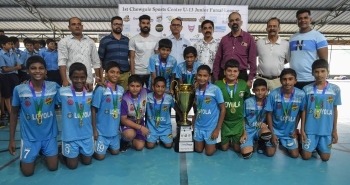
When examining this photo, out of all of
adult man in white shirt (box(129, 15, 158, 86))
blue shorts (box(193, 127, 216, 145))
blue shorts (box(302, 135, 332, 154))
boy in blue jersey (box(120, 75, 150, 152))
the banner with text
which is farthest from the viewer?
the banner with text

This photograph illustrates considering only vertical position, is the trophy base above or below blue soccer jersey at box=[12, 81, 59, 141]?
below

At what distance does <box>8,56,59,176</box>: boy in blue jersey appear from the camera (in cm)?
253

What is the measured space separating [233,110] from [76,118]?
2.03 meters

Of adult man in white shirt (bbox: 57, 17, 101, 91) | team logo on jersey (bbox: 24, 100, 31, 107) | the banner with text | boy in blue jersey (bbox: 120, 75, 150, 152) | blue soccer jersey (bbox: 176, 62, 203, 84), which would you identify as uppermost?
the banner with text

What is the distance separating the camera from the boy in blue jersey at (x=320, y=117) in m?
3.00

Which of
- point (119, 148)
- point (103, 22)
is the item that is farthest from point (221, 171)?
point (103, 22)

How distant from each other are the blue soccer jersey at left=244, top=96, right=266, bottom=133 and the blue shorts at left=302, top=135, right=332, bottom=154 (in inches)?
23.7

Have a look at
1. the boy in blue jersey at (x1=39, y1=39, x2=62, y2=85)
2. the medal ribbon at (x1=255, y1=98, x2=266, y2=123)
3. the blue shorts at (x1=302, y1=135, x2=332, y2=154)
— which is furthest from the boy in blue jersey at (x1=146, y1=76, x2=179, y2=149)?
the boy in blue jersey at (x1=39, y1=39, x2=62, y2=85)

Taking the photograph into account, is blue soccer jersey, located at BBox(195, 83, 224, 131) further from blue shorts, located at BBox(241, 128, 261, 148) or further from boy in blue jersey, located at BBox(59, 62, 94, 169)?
boy in blue jersey, located at BBox(59, 62, 94, 169)

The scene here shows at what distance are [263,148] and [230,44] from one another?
1567 millimetres

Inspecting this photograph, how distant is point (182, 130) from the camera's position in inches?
130

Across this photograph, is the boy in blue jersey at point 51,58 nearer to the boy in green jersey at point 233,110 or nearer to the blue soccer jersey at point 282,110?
the boy in green jersey at point 233,110

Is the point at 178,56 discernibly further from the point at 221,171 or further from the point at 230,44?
the point at 221,171

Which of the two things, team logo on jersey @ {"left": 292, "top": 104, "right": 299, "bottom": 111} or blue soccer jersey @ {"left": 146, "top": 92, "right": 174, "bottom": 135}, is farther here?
blue soccer jersey @ {"left": 146, "top": 92, "right": 174, "bottom": 135}
